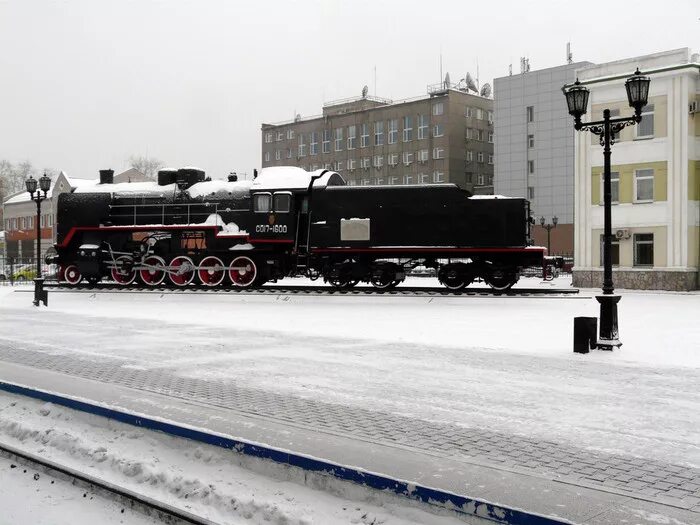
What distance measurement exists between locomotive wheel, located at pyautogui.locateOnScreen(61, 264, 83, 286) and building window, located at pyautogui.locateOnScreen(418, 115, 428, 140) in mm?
52022

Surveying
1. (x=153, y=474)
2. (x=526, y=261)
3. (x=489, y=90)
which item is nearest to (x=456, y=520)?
(x=153, y=474)

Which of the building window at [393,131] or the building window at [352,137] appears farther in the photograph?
the building window at [352,137]

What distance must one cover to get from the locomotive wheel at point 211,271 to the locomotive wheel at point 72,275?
183 inches

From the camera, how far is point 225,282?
23.0 m

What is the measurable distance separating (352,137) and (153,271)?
56.4 meters

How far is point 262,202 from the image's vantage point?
22.2m

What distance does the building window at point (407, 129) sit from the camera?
7238 centimetres

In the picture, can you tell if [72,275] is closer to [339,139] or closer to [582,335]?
[582,335]

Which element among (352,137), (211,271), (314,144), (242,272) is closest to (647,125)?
(242,272)

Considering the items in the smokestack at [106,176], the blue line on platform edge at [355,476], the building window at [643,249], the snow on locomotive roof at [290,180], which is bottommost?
the blue line on platform edge at [355,476]

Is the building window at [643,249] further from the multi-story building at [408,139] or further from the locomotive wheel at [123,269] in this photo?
the multi-story building at [408,139]

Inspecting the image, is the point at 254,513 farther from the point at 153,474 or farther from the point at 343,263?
the point at 343,263

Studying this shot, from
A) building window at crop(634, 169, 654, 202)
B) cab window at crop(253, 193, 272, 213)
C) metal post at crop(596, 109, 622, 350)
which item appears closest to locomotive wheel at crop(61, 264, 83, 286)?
cab window at crop(253, 193, 272, 213)

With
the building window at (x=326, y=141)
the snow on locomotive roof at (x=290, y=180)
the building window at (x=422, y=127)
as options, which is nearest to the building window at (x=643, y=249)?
the snow on locomotive roof at (x=290, y=180)
